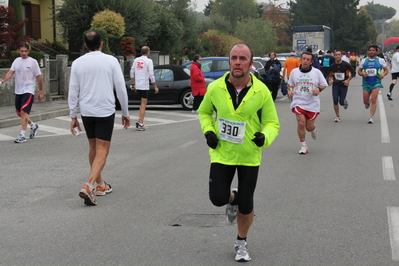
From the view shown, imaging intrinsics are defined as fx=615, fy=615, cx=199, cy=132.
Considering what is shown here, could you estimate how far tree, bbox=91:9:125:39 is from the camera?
26.0 metres

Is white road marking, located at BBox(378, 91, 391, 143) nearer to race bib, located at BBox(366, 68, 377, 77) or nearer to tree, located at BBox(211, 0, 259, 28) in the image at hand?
race bib, located at BBox(366, 68, 377, 77)

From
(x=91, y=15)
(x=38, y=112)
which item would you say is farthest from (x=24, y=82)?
(x=91, y=15)

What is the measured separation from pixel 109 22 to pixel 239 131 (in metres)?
22.4

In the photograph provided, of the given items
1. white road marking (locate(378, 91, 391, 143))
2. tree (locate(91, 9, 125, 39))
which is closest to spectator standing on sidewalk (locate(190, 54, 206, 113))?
white road marking (locate(378, 91, 391, 143))

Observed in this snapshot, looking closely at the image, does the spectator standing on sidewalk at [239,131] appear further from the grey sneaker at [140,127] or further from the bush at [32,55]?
the bush at [32,55]

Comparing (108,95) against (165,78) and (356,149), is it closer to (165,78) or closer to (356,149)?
(356,149)

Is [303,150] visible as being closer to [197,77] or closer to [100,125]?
[100,125]

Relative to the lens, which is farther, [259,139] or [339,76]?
[339,76]

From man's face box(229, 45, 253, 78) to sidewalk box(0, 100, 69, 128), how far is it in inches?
422

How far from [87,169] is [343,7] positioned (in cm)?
8909

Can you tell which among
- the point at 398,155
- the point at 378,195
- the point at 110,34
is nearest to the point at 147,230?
the point at 378,195

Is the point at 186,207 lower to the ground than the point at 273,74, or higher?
lower

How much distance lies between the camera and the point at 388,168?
8.70 meters

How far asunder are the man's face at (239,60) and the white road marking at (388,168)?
4158 millimetres
